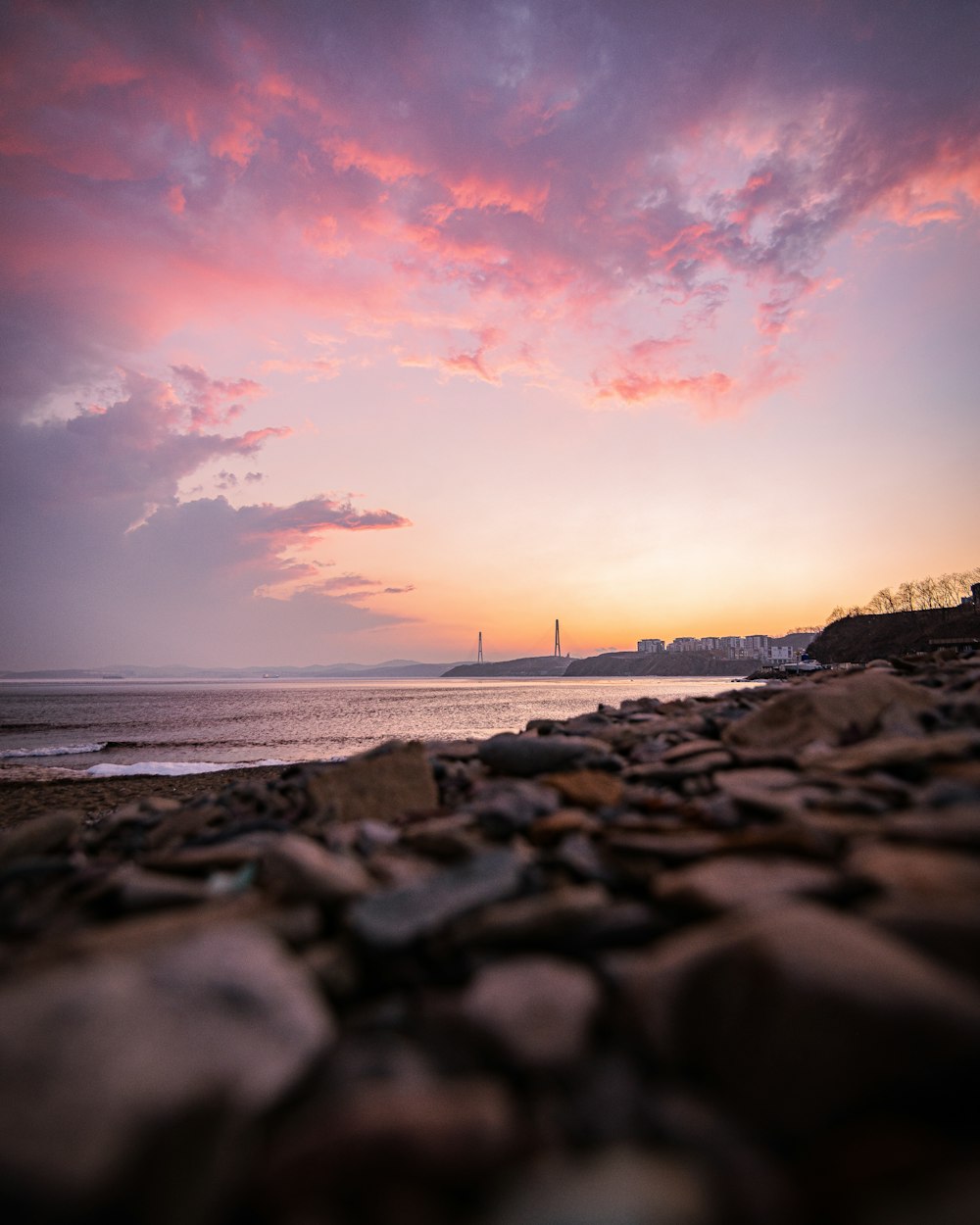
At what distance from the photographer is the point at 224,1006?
1.34 meters

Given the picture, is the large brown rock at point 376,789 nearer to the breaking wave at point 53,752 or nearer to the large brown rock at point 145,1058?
the large brown rock at point 145,1058

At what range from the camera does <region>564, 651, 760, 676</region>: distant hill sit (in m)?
126

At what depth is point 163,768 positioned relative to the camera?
574 inches

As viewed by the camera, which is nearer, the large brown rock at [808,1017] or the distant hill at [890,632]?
the large brown rock at [808,1017]

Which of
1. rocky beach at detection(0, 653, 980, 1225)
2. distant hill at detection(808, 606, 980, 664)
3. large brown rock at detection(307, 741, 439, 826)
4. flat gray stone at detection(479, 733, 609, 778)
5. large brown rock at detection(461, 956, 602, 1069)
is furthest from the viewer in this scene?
distant hill at detection(808, 606, 980, 664)

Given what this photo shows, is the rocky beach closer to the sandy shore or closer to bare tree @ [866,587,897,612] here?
the sandy shore

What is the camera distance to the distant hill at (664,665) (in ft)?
414

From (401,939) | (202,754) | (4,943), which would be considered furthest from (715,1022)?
(202,754)

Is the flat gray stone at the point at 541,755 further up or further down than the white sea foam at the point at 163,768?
further up

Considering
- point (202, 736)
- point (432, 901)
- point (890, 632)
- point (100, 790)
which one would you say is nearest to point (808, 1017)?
point (432, 901)

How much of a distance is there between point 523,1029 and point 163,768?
15978 millimetres

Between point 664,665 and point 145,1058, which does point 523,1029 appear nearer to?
point 145,1058

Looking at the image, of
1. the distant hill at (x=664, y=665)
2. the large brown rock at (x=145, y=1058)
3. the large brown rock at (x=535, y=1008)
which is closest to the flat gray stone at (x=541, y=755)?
the large brown rock at (x=535, y=1008)

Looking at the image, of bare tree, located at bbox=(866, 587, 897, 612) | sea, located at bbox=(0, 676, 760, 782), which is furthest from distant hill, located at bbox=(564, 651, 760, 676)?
sea, located at bbox=(0, 676, 760, 782)
